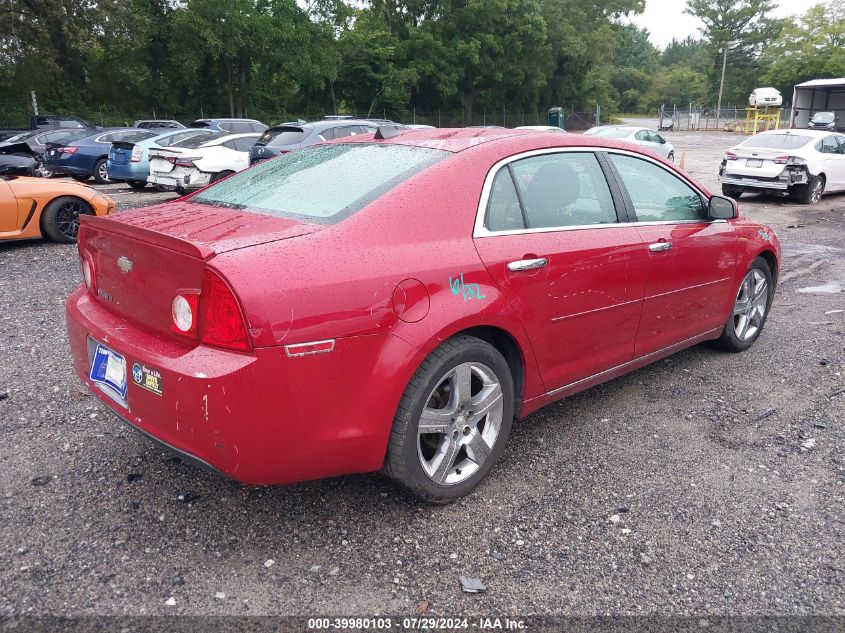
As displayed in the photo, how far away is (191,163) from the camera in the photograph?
13.0 metres

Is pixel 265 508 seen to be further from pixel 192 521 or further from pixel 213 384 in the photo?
pixel 213 384

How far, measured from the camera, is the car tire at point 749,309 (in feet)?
16.0

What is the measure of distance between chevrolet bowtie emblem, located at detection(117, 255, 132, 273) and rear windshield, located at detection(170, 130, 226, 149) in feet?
37.6

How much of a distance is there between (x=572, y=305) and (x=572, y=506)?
938 mm

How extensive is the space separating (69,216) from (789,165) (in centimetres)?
1261

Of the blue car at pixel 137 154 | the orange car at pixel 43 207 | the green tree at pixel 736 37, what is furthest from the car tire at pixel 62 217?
the green tree at pixel 736 37

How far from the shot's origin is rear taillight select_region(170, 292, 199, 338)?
2.46 metres

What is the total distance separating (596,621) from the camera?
238 centimetres

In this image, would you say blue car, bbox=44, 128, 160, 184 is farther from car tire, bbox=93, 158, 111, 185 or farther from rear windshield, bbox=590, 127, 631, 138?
rear windshield, bbox=590, 127, 631, 138

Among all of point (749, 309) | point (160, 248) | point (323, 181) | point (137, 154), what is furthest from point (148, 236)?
point (137, 154)

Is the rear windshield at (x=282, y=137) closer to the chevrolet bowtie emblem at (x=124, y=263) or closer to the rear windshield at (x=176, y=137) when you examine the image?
the rear windshield at (x=176, y=137)

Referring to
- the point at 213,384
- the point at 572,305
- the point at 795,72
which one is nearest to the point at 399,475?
the point at 213,384

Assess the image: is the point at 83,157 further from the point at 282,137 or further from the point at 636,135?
the point at 636,135

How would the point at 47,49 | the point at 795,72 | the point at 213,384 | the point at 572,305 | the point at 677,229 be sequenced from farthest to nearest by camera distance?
the point at 795,72
the point at 47,49
the point at 677,229
the point at 572,305
the point at 213,384
